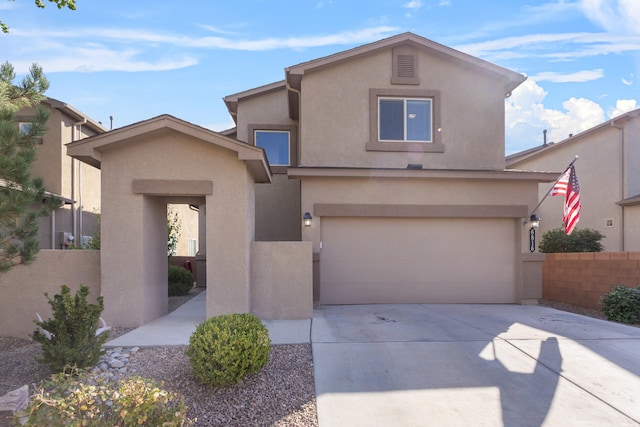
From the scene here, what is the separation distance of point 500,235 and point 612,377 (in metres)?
6.25

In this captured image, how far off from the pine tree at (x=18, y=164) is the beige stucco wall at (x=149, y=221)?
2.36m

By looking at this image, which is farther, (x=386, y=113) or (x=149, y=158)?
(x=386, y=113)

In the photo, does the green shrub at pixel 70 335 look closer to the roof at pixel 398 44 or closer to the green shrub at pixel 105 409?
the green shrub at pixel 105 409


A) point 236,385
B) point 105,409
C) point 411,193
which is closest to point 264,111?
point 411,193

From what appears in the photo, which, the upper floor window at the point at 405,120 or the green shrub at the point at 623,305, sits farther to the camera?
the upper floor window at the point at 405,120

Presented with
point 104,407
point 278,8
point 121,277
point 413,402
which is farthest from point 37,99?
point 413,402

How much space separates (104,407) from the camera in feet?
11.6

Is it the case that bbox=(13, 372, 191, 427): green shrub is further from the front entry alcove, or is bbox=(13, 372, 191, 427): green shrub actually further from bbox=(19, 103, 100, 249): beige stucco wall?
bbox=(19, 103, 100, 249): beige stucco wall

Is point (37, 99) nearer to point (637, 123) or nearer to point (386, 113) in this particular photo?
point (386, 113)

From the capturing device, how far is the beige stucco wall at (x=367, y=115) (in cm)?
1185

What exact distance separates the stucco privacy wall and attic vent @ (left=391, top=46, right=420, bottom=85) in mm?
8917

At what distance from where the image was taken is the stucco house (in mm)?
8898

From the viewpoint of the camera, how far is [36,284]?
8.55m

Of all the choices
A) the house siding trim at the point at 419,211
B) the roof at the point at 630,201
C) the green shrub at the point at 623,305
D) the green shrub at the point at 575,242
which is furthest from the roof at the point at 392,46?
the green shrub at the point at 623,305
